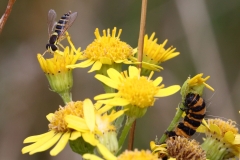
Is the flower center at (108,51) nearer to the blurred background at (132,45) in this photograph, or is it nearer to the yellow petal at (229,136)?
the yellow petal at (229,136)

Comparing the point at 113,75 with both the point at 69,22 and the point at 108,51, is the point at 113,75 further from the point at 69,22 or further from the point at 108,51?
the point at 69,22

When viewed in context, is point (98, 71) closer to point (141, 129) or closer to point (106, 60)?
point (106, 60)

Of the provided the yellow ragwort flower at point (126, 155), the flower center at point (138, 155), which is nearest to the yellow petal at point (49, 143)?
the yellow ragwort flower at point (126, 155)

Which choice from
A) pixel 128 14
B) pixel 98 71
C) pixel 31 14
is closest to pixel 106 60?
pixel 98 71

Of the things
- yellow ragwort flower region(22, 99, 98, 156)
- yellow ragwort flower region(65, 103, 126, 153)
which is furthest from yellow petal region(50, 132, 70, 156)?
yellow ragwort flower region(65, 103, 126, 153)

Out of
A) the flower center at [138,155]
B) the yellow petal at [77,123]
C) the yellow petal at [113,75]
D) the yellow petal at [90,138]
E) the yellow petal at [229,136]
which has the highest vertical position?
the yellow petal at [113,75]

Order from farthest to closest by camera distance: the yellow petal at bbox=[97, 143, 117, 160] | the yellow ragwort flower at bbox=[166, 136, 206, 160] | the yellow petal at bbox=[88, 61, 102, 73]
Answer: the yellow petal at bbox=[88, 61, 102, 73] → the yellow ragwort flower at bbox=[166, 136, 206, 160] → the yellow petal at bbox=[97, 143, 117, 160]

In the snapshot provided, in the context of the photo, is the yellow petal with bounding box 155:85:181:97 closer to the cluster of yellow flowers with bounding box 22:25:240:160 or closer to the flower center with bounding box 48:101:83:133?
the cluster of yellow flowers with bounding box 22:25:240:160

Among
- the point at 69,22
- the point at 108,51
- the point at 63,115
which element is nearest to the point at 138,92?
the point at 63,115
